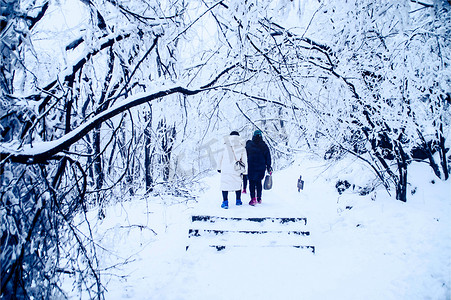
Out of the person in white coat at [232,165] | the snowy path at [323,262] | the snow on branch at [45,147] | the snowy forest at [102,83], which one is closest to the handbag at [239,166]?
the person in white coat at [232,165]

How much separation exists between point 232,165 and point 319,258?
251 centimetres

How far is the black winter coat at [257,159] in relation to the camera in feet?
19.2

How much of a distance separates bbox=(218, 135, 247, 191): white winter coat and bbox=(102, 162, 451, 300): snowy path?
0.56m

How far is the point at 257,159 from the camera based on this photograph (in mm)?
5918

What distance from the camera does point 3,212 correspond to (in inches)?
72.9

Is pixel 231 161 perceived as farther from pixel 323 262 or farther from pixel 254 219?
pixel 323 262

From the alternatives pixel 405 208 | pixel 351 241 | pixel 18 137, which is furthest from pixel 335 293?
pixel 18 137

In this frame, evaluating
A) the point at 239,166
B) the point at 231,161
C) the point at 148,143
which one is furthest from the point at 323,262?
the point at 148,143

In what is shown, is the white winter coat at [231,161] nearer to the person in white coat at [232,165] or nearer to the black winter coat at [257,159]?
the person in white coat at [232,165]

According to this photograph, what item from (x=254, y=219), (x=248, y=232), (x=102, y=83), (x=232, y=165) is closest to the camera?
(x=102, y=83)

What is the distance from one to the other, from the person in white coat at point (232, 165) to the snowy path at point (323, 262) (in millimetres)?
487

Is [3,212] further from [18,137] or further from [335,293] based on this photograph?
[335,293]

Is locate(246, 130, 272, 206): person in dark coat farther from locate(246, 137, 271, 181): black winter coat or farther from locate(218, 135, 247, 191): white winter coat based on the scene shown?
locate(218, 135, 247, 191): white winter coat

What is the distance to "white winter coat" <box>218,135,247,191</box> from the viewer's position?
18.4 ft
